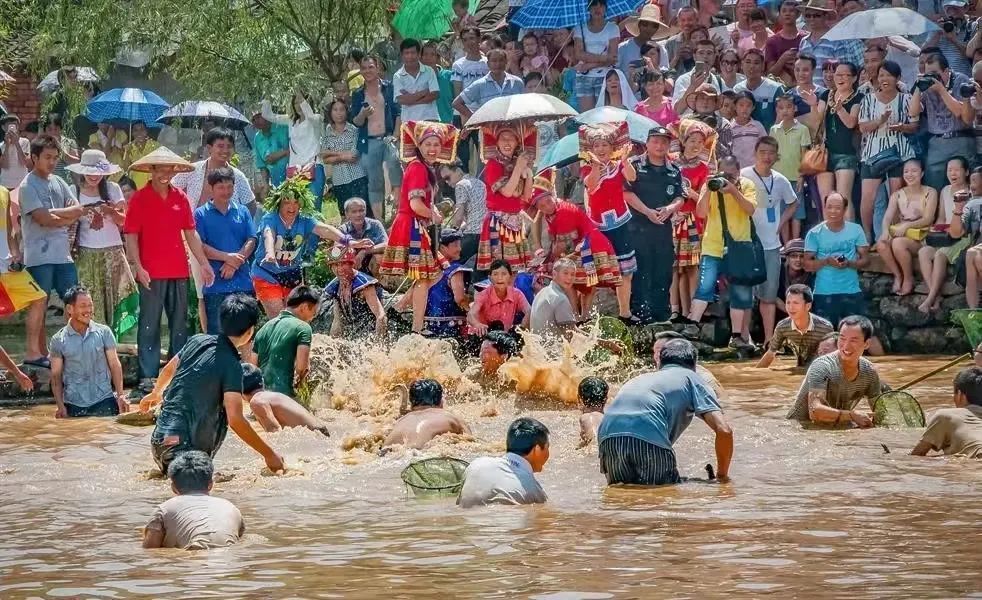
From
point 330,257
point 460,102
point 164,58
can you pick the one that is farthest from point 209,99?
point 330,257

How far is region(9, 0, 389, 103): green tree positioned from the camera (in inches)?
782

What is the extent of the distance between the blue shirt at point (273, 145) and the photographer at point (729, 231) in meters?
5.52

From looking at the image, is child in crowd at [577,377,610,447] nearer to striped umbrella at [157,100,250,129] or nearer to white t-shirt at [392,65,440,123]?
white t-shirt at [392,65,440,123]

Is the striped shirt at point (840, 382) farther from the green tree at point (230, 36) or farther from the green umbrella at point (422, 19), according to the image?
the green tree at point (230, 36)

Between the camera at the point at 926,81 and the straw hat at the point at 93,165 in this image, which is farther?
the camera at the point at 926,81

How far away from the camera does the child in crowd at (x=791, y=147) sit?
17.0 metres

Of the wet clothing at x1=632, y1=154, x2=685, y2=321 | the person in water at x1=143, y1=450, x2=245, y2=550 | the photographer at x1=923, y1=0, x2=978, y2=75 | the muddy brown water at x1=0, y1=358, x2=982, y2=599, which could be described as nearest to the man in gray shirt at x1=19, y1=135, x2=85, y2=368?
the muddy brown water at x1=0, y1=358, x2=982, y2=599

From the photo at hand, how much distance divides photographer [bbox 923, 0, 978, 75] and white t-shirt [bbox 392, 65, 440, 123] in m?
5.14

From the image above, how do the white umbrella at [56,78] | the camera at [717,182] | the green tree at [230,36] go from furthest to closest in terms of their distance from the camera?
the white umbrella at [56,78]
the green tree at [230,36]
the camera at [717,182]

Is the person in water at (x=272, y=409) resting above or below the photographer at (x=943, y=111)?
below

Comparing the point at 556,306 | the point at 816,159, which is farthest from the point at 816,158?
the point at 556,306

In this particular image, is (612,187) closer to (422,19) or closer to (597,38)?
(597,38)

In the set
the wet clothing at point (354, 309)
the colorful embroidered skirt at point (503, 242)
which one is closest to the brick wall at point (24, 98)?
the wet clothing at point (354, 309)

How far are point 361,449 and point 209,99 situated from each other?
9018 millimetres
